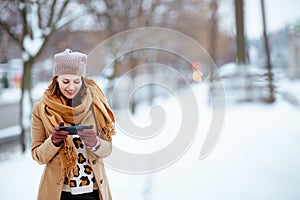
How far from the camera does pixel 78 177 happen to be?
4.58ft

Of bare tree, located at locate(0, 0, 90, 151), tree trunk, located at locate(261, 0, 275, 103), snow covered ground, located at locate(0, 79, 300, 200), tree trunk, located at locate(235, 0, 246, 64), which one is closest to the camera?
snow covered ground, located at locate(0, 79, 300, 200)

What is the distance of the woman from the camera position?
4.36 feet

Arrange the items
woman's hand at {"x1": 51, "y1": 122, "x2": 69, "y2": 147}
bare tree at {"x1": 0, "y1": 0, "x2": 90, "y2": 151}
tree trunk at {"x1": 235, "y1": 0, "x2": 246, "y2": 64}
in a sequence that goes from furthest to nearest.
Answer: tree trunk at {"x1": 235, "y1": 0, "x2": 246, "y2": 64}, bare tree at {"x1": 0, "y1": 0, "x2": 90, "y2": 151}, woman's hand at {"x1": 51, "y1": 122, "x2": 69, "y2": 147}

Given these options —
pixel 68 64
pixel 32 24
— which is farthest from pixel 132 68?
pixel 68 64

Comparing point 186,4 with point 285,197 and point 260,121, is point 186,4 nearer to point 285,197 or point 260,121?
point 260,121

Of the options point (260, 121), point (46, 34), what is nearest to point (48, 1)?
point (46, 34)

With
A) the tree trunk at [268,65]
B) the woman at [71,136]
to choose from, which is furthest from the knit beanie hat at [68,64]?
the tree trunk at [268,65]

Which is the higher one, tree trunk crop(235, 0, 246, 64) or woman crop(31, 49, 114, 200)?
tree trunk crop(235, 0, 246, 64)

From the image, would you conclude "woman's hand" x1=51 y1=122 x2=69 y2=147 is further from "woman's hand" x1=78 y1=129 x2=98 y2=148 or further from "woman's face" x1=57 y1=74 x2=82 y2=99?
"woman's face" x1=57 y1=74 x2=82 y2=99

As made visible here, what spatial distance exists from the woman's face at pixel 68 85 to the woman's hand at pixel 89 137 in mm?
206

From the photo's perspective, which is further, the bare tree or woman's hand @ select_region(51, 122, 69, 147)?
the bare tree

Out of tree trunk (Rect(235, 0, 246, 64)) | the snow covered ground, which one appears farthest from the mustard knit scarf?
tree trunk (Rect(235, 0, 246, 64))

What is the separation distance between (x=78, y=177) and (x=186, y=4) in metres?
6.03

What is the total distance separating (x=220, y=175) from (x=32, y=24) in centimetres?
349
